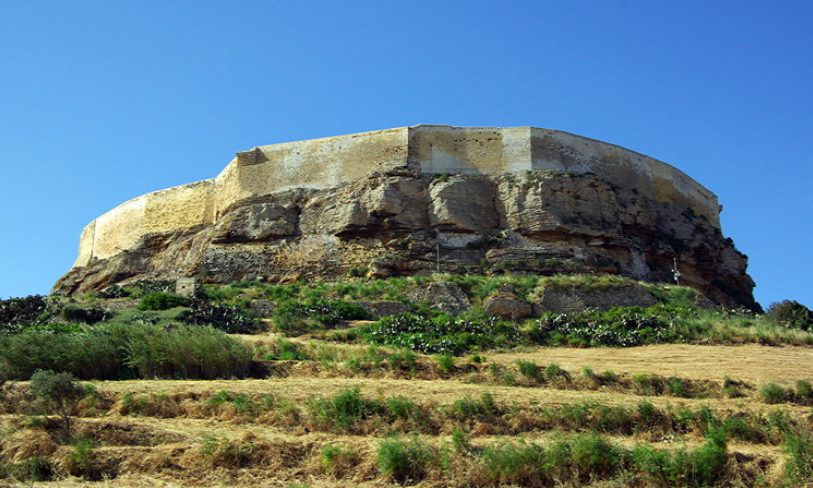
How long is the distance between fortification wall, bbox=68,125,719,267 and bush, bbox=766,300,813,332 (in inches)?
198

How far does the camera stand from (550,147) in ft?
83.4

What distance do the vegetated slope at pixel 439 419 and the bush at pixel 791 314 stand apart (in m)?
4.88

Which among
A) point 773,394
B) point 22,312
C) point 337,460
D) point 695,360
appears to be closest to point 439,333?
point 695,360

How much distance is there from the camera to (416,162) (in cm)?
2483

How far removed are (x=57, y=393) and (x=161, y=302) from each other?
27.8 feet

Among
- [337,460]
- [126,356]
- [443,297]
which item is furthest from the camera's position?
[443,297]

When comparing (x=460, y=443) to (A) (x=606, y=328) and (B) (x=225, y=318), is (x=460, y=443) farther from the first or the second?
(B) (x=225, y=318)

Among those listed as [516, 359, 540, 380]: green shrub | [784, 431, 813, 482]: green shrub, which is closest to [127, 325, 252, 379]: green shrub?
[516, 359, 540, 380]: green shrub

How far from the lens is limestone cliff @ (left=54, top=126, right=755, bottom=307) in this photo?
23.2m

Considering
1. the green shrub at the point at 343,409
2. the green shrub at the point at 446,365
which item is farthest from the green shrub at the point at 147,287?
the green shrub at the point at 343,409

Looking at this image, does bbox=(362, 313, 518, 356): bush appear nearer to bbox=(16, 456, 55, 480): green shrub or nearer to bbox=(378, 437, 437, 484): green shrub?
bbox=(378, 437, 437, 484): green shrub

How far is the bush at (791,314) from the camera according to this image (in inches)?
803

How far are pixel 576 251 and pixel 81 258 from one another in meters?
19.9

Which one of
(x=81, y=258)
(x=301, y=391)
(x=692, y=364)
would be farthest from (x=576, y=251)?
(x=81, y=258)
